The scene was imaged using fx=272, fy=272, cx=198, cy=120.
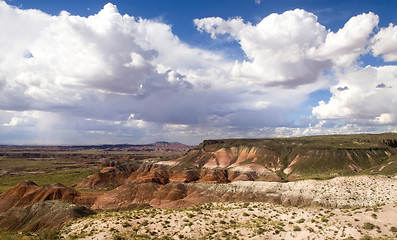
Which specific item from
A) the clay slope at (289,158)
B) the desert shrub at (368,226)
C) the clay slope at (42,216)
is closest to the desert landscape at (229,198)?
the desert shrub at (368,226)

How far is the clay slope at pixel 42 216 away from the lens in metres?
54.0

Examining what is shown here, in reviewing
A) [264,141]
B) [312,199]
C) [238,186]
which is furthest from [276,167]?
[312,199]

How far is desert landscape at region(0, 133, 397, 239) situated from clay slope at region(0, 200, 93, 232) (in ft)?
0.83

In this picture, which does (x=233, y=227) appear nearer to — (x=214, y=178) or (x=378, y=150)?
(x=214, y=178)

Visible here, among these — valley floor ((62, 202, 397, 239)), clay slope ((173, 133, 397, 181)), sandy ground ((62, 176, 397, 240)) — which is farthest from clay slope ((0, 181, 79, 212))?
clay slope ((173, 133, 397, 181))

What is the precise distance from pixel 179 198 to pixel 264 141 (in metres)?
95.1

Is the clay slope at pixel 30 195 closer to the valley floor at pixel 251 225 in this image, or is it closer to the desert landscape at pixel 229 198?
the desert landscape at pixel 229 198

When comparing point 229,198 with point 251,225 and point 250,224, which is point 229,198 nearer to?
point 250,224

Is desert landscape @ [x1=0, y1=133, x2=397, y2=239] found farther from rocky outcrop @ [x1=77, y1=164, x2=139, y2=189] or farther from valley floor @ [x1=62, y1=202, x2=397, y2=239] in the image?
rocky outcrop @ [x1=77, y1=164, x2=139, y2=189]

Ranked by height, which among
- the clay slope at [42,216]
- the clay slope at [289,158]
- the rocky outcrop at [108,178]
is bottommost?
the rocky outcrop at [108,178]

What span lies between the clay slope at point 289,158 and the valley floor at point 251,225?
271 feet

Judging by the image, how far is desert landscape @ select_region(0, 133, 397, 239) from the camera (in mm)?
26422

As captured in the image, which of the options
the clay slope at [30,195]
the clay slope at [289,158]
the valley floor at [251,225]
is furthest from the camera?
the clay slope at [289,158]

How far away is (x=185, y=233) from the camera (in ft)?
87.4
